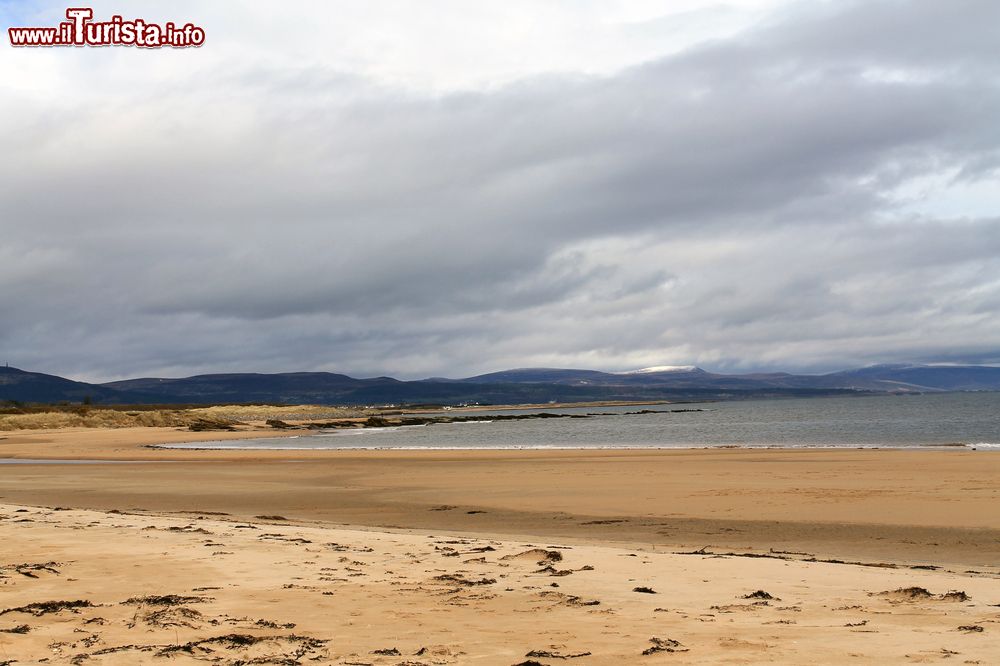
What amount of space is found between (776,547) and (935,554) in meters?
2.35

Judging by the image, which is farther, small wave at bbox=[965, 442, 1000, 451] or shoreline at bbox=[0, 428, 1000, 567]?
small wave at bbox=[965, 442, 1000, 451]

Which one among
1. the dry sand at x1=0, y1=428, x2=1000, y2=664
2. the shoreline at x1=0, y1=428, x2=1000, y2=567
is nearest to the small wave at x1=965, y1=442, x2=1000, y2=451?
the shoreline at x1=0, y1=428, x2=1000, y2=567

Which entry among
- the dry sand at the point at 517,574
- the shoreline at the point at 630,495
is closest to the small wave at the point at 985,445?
the shoreline at the point at 630,495

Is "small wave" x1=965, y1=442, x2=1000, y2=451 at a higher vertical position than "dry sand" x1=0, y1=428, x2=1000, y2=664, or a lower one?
lower

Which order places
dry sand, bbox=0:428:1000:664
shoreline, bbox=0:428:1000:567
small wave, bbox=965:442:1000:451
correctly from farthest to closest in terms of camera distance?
small wave, bbox=965:442:1000:451 → shoreline, bbox=0:428:1000:567 → dry sand, bbox=0:428:1000:664

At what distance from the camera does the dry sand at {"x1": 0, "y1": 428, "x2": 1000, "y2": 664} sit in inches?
265

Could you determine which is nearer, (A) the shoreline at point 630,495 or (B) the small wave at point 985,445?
(A) the shoreline at point 630,495

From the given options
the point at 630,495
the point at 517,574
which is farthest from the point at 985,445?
the point at 517,574

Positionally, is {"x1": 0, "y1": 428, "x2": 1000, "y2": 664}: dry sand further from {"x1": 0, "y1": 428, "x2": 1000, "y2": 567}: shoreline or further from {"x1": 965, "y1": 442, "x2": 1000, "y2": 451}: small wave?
{"x1": 965, "y1": 442, "x2": 1000, "y2": 451}: small wave

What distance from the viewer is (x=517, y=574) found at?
998 cm

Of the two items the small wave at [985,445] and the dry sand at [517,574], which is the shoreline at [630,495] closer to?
the dry sand at [517,574]

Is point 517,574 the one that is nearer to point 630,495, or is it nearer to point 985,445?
point 630,495

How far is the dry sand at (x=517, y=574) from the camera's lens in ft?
22.0

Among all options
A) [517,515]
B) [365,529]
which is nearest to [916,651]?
[365,529]
